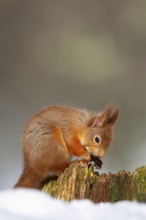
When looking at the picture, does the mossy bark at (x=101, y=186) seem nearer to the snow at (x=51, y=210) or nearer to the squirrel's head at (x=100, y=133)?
the snow at (x=51, y=210)

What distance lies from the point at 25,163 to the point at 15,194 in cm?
86

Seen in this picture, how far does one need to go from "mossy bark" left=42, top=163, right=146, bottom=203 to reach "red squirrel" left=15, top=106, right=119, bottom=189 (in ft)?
1.07

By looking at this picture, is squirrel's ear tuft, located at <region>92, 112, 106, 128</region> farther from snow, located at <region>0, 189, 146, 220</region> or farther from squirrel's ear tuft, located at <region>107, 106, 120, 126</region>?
snow, located at <region>0, 189, 146, 220</region>

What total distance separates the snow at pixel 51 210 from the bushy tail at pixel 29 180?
719 mm

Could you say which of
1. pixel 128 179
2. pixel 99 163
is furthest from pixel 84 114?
pixel 128 179

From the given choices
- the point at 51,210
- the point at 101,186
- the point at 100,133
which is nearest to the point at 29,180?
the point at 100,133

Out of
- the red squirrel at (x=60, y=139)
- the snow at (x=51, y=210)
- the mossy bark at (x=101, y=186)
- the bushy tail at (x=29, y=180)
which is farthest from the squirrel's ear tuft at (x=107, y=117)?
the snow at (x=51, y=210)

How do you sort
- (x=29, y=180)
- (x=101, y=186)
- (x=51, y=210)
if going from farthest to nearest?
(x=29, y=180)
(x=101, y=186)
(x=51, y=210)

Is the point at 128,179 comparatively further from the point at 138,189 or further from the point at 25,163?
the point at 25,163

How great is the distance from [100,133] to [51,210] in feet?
3.29

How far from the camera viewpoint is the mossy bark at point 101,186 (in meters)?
0.90

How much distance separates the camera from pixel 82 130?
1.54 metres

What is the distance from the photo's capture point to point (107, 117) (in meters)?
1.47

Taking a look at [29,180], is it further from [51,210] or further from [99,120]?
[51,210]
